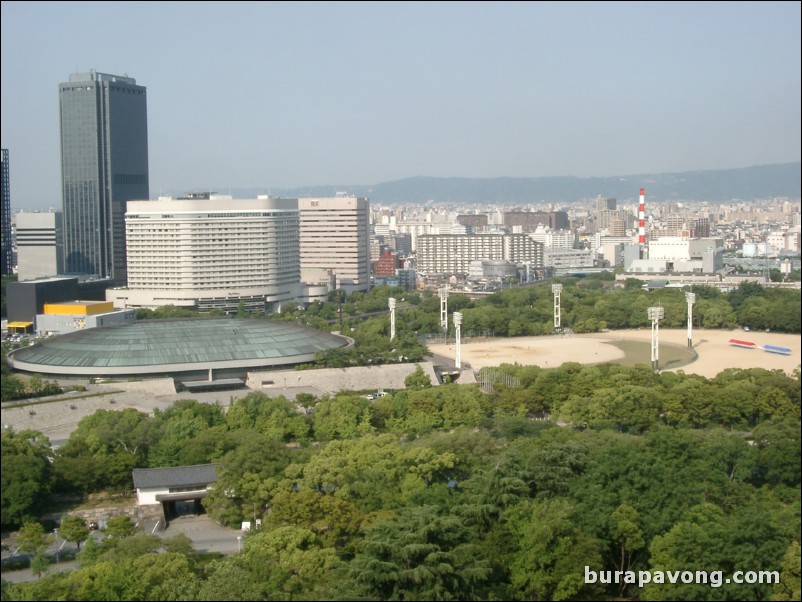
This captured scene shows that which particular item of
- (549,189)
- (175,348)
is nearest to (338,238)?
(175,348)

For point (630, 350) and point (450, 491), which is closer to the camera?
point (450, 491)

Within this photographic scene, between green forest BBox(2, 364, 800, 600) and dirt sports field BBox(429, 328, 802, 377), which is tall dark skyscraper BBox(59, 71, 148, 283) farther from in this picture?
green forest BBox(2, 364, 800, 600)

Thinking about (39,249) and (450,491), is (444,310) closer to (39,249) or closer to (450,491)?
(39,249)

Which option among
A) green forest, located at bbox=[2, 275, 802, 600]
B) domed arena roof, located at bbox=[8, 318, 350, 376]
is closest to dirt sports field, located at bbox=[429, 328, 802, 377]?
domed arena roof, located at bbox=[8, 318, 350, 376]

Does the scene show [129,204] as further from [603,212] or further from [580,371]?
[603,212]

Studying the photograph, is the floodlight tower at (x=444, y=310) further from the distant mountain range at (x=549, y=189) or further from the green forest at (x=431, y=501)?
the distant mountain range at (x=549, y=189)

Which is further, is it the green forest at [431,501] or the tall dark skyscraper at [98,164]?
the tall dark skyscraper at [98,164]

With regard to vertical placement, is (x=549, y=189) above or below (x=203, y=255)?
above

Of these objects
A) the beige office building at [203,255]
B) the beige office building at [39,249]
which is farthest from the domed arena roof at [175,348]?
the beige office building at [39,249]
